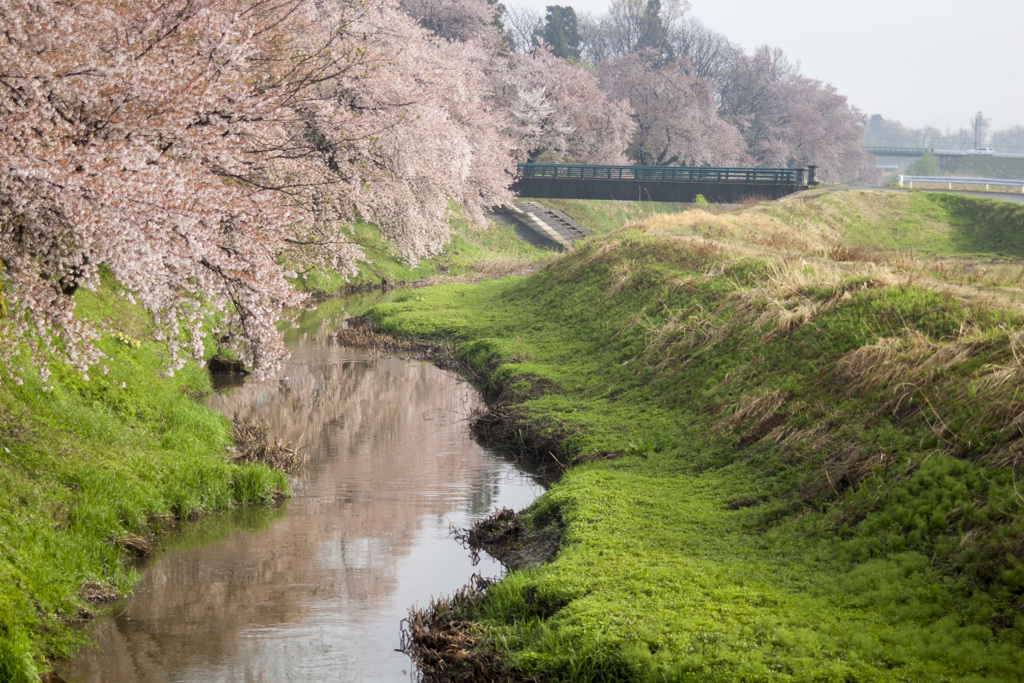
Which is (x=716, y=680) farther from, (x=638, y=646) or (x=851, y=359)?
(x=851, y=359)

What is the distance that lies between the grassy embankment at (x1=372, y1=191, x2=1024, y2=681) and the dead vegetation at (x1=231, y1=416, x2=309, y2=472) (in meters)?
4.09

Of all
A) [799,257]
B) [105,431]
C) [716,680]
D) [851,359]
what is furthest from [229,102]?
[799,257]

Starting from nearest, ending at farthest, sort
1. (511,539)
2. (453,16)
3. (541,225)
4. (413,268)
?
1. (511,539)
2. (413,268)
3. (541,225)
4. (453,16)

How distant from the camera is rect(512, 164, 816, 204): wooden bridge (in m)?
55.0

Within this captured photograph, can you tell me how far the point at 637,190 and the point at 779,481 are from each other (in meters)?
49.6

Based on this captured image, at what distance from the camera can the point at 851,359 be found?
44.7ft

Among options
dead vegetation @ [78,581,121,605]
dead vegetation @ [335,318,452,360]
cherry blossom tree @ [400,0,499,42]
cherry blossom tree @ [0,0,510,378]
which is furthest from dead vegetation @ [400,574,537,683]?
cherry blossom tree @ [400,0,499,42]

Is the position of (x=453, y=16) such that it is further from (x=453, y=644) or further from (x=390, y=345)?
(x=453, y=644)

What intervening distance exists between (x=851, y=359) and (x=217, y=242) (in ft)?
30.7

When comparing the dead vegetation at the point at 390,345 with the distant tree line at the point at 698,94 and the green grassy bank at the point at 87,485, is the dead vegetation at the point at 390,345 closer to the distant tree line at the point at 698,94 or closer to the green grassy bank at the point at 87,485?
the green grassy bank at the point at 87,485

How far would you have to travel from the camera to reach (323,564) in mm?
12203

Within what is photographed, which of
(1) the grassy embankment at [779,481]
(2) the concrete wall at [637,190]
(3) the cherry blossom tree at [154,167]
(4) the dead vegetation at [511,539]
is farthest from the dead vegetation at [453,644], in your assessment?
(2) the concrete wall at [637,190]

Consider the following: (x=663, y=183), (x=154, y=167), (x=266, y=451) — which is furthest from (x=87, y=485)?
(x=663, y=183)

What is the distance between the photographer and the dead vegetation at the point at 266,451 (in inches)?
630
